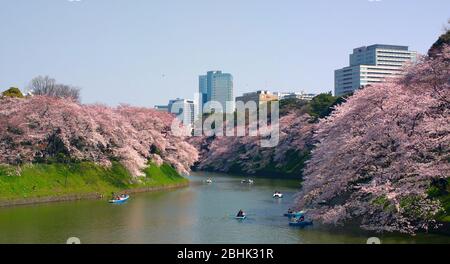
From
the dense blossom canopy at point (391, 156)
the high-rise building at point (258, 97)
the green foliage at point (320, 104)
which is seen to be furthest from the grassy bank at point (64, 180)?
the high-rise building at point (258, 97)

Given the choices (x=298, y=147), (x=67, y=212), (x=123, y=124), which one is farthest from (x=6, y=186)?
(x=298, y=147)

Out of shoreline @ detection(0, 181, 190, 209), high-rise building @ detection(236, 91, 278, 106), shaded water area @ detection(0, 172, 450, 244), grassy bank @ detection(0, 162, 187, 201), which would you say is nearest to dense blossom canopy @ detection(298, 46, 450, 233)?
shaded water area @ detection(0, 172, 450, 244)

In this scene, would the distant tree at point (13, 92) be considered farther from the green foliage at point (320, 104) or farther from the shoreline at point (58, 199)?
the green foliage at point (320, 104)

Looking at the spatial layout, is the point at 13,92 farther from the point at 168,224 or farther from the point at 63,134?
the point at 168,224

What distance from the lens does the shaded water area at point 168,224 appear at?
80.0 ft

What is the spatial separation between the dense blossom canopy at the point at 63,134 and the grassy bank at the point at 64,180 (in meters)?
0.81

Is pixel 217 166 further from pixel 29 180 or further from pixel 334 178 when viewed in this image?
pixel 334 178

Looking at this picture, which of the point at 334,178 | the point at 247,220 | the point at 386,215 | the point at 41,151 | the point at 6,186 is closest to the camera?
the point at 386,215

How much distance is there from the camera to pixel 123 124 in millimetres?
50906

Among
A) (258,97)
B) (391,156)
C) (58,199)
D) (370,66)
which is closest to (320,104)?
(58,199)

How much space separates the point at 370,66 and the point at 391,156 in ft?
447

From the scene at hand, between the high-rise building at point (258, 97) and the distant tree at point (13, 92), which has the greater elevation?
the high-rise building at point (258, 97)

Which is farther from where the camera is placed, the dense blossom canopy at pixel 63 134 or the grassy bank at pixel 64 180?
the dense blossom canopy at pixel 63 134

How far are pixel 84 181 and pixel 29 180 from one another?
5.25m
